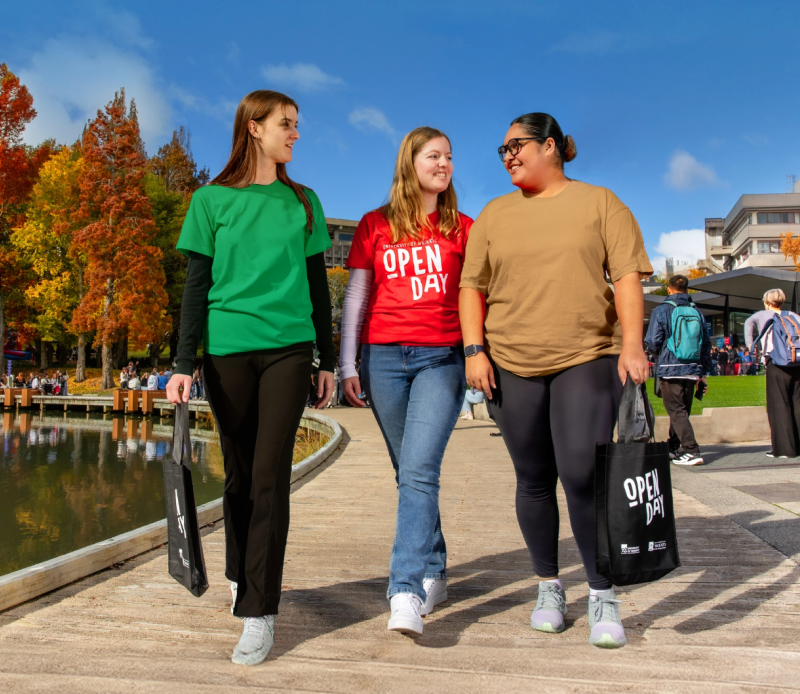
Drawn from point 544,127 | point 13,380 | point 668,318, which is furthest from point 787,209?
point 544,127

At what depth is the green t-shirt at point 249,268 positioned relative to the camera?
102 inches

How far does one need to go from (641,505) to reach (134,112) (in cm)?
5210

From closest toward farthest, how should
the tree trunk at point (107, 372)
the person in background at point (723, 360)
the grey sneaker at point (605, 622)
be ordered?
the grey sneaker at point (605, 622)
the person in background at point (723, 360)
the tree trunk at point (107, 372)

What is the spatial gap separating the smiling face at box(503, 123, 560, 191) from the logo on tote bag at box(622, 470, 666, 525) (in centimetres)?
118

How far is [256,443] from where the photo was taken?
8.51ft

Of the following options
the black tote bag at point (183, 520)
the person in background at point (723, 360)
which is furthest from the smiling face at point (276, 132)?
the person in background at point (723, 360)

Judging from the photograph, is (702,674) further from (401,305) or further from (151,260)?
(151,260)

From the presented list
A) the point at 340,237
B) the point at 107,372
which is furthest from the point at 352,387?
the point at 340,237

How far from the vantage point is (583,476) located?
2.59m

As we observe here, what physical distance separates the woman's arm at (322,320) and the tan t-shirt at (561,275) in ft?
2.15

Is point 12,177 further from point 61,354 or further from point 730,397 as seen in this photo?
point 730,397

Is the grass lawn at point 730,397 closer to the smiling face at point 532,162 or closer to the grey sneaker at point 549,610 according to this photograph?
the grey sneaker at point 549,610

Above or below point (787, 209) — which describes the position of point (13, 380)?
below

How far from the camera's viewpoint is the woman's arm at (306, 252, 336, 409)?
2.80 meters
